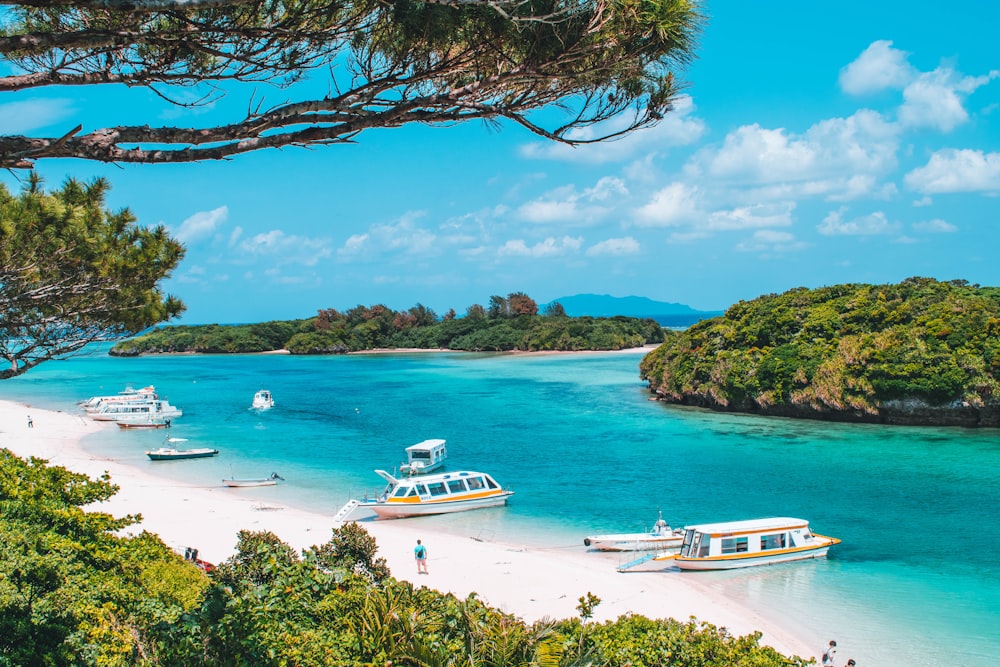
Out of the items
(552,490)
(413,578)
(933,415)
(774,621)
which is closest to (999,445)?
(933,415)

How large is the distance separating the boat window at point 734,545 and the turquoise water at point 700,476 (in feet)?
1.81

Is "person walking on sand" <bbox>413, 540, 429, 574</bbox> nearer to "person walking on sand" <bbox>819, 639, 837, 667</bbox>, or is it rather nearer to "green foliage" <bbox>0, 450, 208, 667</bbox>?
"green foliage" <bbox>0, 450, 208, 667</bbox>

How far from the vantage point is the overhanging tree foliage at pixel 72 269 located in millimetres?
10766

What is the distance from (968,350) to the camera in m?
39.2

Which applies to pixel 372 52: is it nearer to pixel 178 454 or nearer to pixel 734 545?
pixel 734 545

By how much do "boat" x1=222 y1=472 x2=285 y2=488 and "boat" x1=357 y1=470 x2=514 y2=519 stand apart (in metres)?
6.07

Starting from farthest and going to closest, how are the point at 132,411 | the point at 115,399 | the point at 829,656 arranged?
the point at 115,399 → the point at 132,411 → the point at 829,656

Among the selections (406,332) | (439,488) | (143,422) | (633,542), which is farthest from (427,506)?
(406,332)

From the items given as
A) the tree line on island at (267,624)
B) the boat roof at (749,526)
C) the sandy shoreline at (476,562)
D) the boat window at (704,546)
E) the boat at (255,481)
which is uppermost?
the tree line on island at (267,624)

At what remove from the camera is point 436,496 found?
82.9 ft

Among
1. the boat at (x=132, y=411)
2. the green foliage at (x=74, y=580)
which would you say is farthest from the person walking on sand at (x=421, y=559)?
the boat at (x=132, y=411)

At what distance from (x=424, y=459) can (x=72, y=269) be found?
2161cm

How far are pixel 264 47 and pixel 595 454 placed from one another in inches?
1161

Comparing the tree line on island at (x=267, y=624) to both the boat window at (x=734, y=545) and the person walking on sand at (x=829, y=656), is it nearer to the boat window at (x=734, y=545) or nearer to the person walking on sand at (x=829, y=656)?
the person walking on sand at (x=829, y=656)
